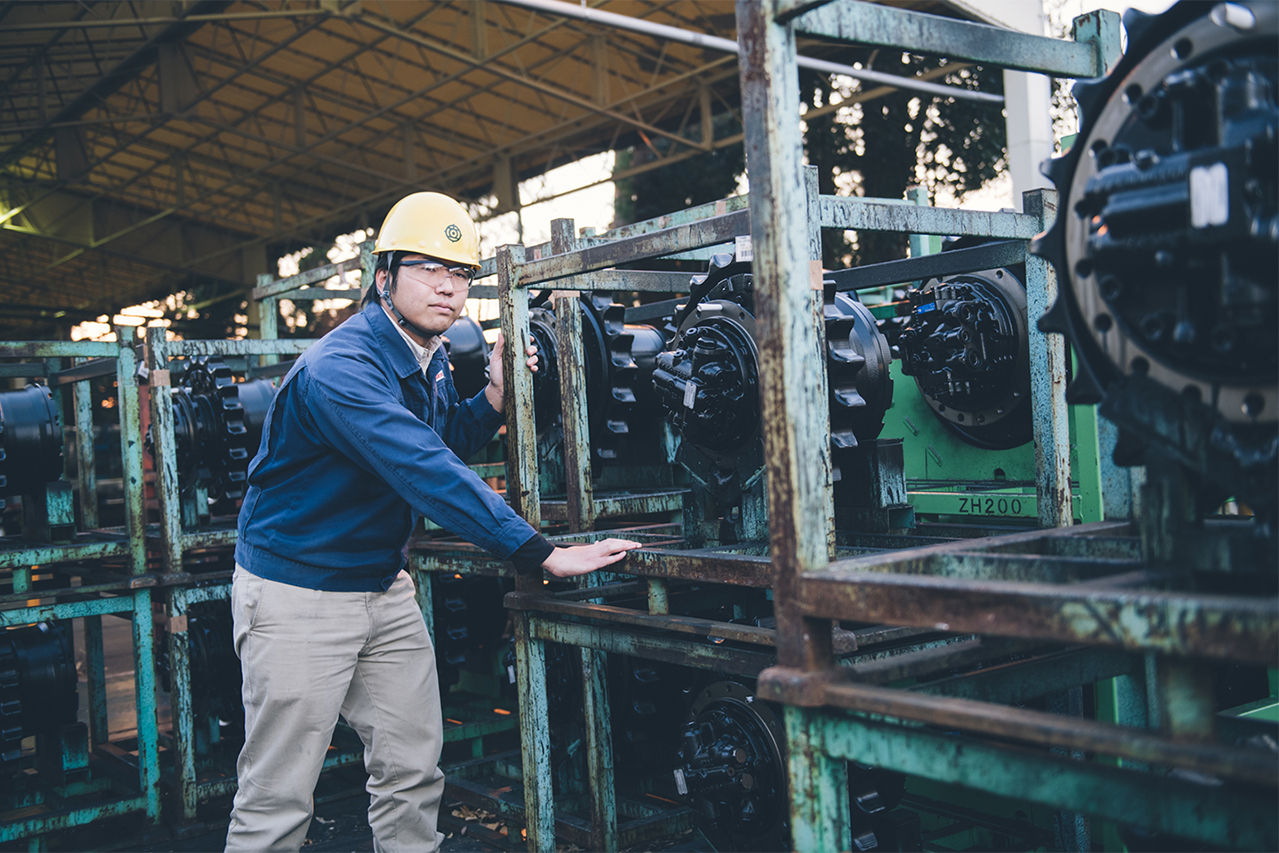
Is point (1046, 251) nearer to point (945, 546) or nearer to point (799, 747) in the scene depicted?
point (945, 546)

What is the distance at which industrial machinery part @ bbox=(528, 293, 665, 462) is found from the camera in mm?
4055

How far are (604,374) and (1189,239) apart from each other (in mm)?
2714

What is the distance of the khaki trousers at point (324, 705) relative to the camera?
2.74 meters

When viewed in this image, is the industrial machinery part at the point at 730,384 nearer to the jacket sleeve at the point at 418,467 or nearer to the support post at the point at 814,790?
the jacket sleeve at the point at 418,467

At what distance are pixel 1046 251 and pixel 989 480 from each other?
2358 millimetres

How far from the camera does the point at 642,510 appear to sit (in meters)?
3.98

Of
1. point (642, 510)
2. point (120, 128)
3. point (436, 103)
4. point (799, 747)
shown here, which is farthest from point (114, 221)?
point (799, 747)

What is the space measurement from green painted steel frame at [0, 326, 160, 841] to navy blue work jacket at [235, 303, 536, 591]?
1947 mm

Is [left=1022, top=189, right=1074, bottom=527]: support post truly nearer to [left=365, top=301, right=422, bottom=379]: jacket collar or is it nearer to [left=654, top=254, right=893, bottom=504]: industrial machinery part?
[left=654, top=254, right=893, bottom=504]: industrial machinery part

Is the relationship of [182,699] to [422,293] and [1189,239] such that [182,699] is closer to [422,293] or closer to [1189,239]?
[422,293]

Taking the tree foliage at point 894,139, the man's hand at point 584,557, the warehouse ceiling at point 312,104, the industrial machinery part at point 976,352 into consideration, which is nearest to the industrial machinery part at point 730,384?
the man's hand at point 584,557

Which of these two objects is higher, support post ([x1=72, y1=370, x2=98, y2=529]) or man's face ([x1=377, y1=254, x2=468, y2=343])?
man's face ([x1=377, y1=254, x2=468, y2=343])

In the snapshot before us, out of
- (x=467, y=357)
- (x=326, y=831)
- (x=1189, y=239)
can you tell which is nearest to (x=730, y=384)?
(x=1189, y=239)

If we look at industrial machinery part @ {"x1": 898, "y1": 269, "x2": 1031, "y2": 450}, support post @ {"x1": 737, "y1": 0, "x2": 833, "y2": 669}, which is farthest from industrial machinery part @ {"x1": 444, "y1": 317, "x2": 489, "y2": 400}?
support post @ {"x1": 737, "y1": 0, "x2": 833, "y2": 669}
